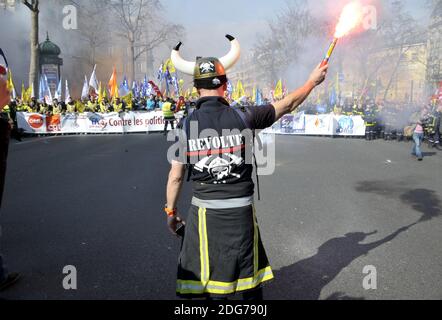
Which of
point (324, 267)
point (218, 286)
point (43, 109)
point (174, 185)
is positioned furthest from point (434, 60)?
point (218, 286)

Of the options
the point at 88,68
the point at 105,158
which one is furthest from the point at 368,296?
the point at 88,68

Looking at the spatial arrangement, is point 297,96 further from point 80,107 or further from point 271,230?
point 80,107

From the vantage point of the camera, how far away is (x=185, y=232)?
241 centimetres

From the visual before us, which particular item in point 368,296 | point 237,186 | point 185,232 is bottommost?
point 368,296

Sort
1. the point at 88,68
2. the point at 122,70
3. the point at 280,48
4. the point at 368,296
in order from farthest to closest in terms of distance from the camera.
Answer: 1. the point at 122,70
2. the point at 88,68
3. the point at 280,48
4. the point at 368,296

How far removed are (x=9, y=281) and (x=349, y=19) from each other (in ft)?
11.7

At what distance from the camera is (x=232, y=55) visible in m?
2.66

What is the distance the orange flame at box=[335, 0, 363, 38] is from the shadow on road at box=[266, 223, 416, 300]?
206 centimetres

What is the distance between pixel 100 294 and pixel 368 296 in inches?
87.4

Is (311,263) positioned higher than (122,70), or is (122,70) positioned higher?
(122,70)

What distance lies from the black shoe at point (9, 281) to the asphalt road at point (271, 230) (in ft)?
0.26

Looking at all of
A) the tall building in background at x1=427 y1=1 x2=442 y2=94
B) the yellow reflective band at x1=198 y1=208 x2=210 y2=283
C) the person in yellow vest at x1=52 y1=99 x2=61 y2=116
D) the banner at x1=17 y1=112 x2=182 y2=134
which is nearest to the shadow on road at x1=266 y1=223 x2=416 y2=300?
the yellow reflective band at x1=198 y1=208 x2=210 y2=283

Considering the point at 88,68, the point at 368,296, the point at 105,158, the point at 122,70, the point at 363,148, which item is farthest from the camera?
the point at 122,70
